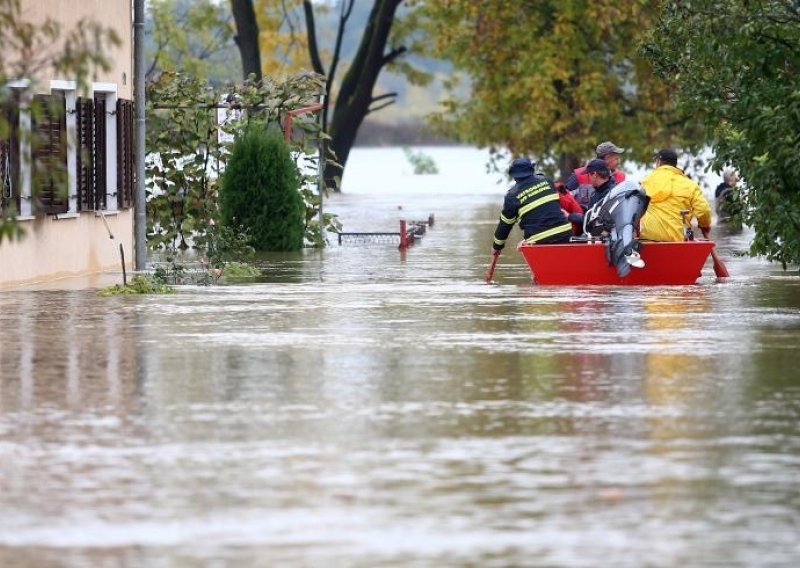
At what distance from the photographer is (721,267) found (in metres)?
27.0

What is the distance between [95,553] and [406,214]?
154ft

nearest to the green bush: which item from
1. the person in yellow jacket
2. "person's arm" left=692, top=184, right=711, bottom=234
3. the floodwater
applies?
the person in yellow jacket

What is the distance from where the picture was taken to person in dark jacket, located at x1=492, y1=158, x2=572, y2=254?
2516cm

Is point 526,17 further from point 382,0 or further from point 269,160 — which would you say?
point 269,160

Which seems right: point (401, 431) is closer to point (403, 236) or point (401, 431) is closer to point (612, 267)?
point (612, 267)

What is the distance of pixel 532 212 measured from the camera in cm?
2520

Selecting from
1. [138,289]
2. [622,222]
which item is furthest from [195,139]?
[622,222]

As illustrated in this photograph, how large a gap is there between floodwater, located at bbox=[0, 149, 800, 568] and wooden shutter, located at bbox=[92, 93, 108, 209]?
6720 millimetres

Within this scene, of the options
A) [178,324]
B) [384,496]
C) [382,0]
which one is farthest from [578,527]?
[382,0]

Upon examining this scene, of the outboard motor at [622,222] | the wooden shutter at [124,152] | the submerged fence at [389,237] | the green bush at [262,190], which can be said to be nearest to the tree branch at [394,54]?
the submerged fence at [389,237]

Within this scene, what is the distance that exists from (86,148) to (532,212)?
247 inches

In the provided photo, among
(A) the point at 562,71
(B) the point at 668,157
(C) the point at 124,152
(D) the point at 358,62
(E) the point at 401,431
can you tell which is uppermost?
(D) the point at 358,62

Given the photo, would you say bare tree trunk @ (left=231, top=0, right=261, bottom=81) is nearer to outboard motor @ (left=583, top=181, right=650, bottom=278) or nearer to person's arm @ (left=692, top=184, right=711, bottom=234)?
person's arm @ (left=692, top=184, right=711, bottom=234)

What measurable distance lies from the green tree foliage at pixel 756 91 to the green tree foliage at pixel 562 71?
94.6 feet
